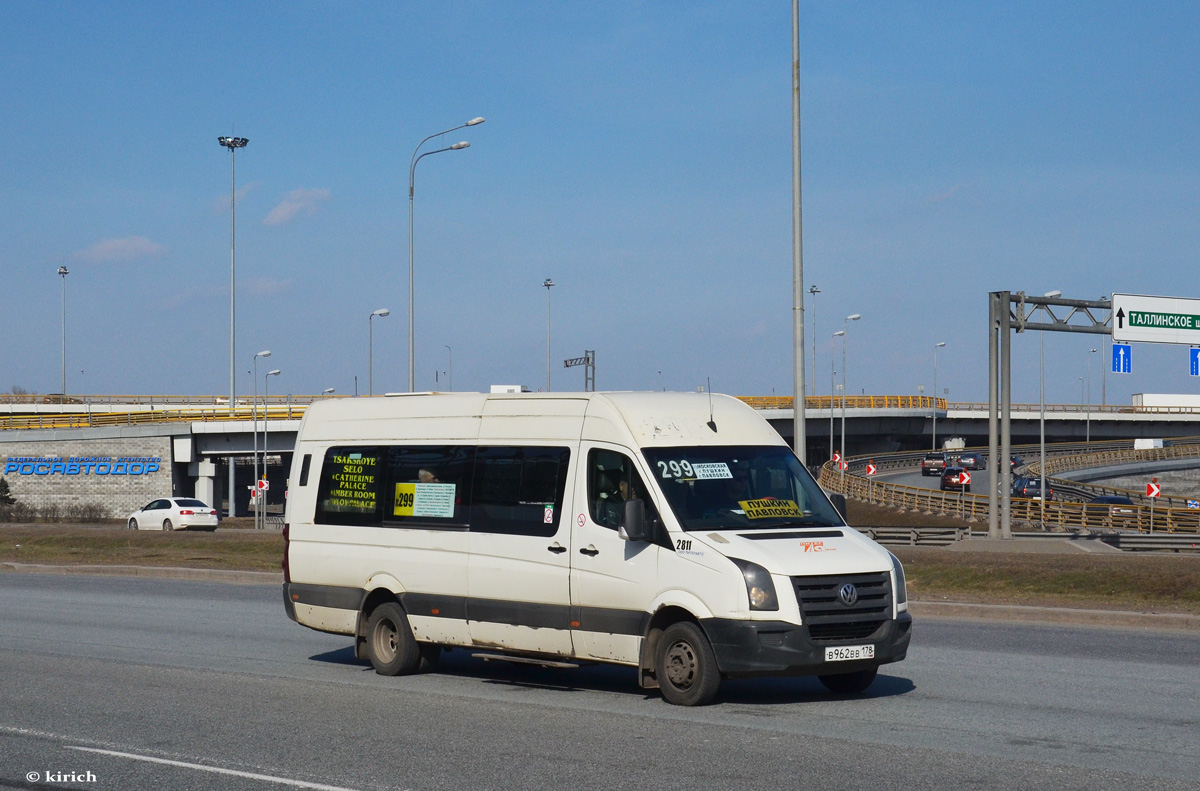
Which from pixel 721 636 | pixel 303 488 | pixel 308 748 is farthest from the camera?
pixel 303 488

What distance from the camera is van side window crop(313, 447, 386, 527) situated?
12812 mm

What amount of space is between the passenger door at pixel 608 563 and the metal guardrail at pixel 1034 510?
39.2 m

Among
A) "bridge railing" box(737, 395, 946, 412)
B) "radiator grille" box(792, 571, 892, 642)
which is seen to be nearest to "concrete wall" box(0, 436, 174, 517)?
"bridge railing" box(737, 395, 946, 412)

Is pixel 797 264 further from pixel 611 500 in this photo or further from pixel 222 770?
pixel 222 770

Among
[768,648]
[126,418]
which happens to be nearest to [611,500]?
[768,648]

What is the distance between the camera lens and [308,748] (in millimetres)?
8672

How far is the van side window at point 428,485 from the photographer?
12.0 m

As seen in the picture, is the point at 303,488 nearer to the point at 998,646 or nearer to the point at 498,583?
the point at 498,583

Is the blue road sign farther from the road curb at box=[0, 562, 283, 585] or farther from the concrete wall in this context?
the concrete wall

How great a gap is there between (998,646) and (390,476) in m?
7.04

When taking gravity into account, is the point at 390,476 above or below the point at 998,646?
above

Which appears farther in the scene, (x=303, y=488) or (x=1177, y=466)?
(x=1177, y=466)

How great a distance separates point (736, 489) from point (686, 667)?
1557 mm

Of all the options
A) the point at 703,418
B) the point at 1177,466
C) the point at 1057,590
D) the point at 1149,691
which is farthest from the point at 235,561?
the point at 1177,466
